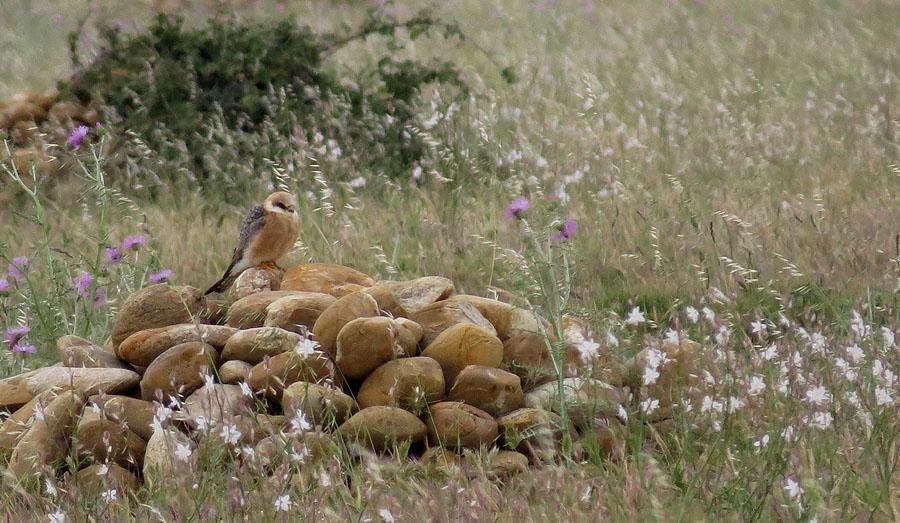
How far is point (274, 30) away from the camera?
329 inches

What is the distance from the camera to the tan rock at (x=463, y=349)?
4125 millimetres

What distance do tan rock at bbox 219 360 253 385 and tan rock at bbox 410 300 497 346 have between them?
0.63 metres

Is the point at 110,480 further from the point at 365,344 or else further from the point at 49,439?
the point at 365,344

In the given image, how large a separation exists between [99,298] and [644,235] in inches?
104

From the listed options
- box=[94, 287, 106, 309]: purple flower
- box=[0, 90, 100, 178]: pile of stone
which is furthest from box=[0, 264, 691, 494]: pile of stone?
box=[0, 90, 100, 178]: pile of stone

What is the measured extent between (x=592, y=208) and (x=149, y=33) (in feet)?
11.4

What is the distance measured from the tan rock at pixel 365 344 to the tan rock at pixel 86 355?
2.94ft

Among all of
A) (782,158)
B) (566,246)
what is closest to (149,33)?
(782,158)

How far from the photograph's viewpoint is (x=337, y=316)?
418 cm

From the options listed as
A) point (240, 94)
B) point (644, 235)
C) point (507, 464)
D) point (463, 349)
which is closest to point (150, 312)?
point (463, 349)

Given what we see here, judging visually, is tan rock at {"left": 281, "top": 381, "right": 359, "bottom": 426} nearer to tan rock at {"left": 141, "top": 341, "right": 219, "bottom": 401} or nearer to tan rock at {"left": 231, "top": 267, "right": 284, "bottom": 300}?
tan rock at {"left": 141, "top": 341, "right": 219, "bottom": 401}

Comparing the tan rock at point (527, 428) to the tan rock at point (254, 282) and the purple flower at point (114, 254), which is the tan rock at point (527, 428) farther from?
the purple flower at point (114, 254)

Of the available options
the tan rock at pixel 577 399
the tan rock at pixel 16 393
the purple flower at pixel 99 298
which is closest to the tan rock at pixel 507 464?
the tan rock at pixel 577 399

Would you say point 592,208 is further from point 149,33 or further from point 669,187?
point 149,33
